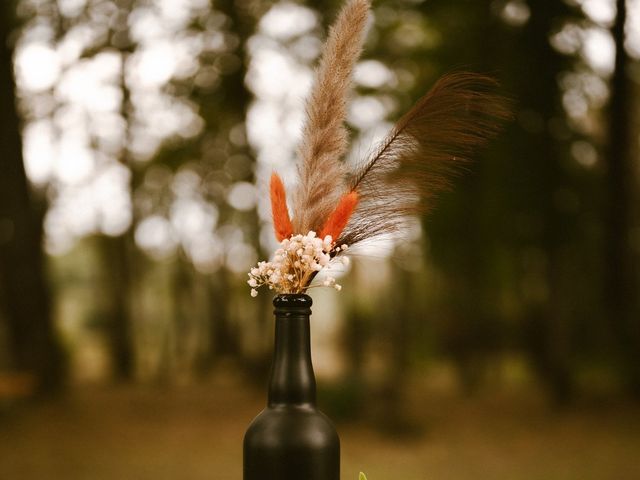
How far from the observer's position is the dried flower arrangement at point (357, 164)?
5.20ft

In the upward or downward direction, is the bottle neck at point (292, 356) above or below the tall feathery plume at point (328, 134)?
below

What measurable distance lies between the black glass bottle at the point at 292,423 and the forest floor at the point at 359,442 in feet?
21.3

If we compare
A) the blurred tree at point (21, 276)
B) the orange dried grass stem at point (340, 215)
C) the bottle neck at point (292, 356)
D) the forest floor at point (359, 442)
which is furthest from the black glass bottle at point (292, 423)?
the blurred tree at point (21, 276)

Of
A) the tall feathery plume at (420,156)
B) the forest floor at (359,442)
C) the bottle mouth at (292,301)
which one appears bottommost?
the forest floor at (359,442)

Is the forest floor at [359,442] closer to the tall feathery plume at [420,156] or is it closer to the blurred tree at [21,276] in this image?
the blurred tree at [21,276]

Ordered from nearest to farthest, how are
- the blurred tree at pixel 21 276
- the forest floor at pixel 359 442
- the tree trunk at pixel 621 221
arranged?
the forest floor at pixel 359 442 < the tree trunk at pixel 621 221 < the blurred tree at pixel 21 276

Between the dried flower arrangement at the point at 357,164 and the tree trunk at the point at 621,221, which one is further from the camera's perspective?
the tree trunk at the point at 621,221

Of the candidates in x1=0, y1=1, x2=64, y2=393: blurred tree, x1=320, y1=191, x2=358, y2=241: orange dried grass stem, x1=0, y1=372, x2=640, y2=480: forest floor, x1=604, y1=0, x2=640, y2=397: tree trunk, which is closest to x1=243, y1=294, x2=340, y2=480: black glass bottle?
x1=320, y1=191, x2=358, y2=241: orange dried grass stem

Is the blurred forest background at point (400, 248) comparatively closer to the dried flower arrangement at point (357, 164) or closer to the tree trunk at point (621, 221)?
the tree trunk at point (621, 221)

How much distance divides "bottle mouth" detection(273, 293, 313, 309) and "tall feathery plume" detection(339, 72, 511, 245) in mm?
183

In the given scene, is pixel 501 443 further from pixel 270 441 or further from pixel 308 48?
pixel 270 441

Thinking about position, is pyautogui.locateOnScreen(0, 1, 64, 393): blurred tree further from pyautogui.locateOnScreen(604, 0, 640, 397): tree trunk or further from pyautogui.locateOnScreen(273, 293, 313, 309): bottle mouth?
pyautogui.locateOnScreen(273, 293, 313, 309): bottle mouth

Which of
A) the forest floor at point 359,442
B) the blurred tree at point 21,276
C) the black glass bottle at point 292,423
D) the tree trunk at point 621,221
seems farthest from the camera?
the blurred tree at point 21,276

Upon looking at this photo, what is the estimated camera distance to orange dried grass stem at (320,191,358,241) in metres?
1.55
